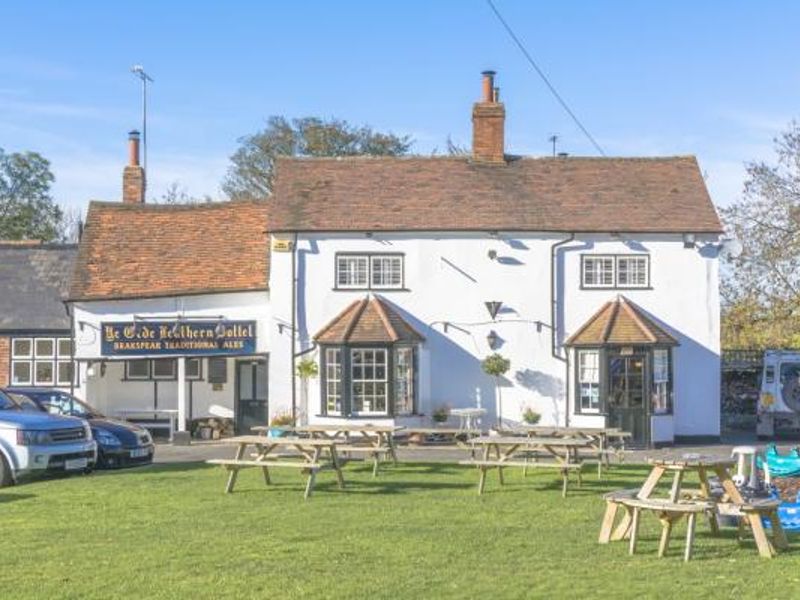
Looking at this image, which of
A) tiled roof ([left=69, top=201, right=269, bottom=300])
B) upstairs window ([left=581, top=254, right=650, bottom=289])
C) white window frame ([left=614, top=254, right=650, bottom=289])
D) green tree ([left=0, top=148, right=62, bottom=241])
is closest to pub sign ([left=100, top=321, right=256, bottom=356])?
tiled roof ([left=69, top=201, right=269, bottom=300])

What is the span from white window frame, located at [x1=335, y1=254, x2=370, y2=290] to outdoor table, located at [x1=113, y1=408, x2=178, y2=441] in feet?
17.6

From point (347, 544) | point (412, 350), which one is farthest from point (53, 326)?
point (347, 544)

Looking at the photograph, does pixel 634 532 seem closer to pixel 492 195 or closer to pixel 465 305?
pixel 465 305

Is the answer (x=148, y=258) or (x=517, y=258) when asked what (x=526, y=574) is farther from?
(x=148, y=258)

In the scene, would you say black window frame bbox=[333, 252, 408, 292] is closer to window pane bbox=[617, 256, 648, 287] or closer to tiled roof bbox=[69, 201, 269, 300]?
tiled roof bbox=[69, 201, 269, 300]

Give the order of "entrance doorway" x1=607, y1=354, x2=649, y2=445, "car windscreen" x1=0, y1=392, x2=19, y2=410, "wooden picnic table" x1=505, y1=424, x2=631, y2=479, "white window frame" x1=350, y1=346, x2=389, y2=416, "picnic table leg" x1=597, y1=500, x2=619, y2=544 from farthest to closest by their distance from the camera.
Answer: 1. "white window frame" x1=350, y1=346, x2=389, y2=416
2. "entrance doorway" x1=607, y1=354, x2=649, y2=445
3. "car windscreen" x1=0, y1=392, x2=19, y2=410
4. "wooden picnic table" x1=505, y1=424, x2=631, y2=479
5. "picnic table leg" x1=597, y1=500, x2=619, y2=544

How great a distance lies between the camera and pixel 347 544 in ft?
40.1

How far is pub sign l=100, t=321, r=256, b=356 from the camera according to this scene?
98.5 ft

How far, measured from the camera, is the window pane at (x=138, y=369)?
104ft

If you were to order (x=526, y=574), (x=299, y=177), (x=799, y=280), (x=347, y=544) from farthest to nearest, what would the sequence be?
(x=799, y=280) → (x=299, y=177) → (x=347, y=544) → (x=526, y=574)

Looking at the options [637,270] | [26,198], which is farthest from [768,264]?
[26,198]

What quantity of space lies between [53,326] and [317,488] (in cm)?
1690

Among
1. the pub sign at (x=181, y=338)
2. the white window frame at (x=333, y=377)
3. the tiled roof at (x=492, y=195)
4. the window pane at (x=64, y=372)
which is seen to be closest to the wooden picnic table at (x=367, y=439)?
the white window frame at (x=333, y=377)

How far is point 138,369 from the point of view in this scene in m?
31.8
